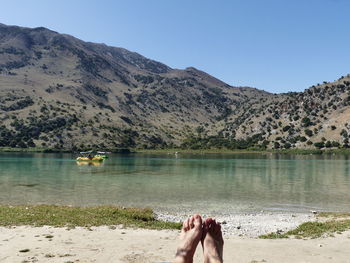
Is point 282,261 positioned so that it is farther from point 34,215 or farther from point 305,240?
point 34,215

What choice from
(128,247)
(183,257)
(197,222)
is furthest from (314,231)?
(183,257)

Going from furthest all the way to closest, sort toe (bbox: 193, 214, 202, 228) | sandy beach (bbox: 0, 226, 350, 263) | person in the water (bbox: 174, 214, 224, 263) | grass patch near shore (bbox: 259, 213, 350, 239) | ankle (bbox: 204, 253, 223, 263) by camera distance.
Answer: grass patch near shore (bbox: 259, 213, 350, 239), sandy beach (bbox: 0, 226, 350, 263), toe (bbox: 193, 214, 202, 228), ankle (bbox: 204, 253, 223, 263), person in the water (bbox: 174, 214, 224, 263)

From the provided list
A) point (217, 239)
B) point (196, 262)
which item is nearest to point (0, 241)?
point (196, 262)

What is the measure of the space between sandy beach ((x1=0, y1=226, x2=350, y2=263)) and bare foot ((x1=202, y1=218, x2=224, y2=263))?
2.97m

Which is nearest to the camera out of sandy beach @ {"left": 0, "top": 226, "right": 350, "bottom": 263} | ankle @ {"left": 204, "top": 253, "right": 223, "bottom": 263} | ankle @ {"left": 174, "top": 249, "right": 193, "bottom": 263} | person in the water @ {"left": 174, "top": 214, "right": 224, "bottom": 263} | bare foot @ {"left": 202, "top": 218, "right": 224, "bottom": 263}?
ankle @ {"left": 174, "top": 249, "right": 193, "bottom": 263}

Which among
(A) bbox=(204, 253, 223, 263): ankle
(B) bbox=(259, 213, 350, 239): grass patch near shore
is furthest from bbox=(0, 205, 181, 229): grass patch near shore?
(A) bbox=(204, 253, 223, 263): ankle

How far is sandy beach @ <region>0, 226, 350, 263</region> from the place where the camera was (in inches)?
500

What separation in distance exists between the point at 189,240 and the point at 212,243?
2.88 ft

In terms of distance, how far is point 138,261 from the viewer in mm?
12352

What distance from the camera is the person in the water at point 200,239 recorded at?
880 centimetres

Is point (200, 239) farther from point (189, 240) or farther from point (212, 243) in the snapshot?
point (189, 240)

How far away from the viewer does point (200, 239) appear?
9805mm

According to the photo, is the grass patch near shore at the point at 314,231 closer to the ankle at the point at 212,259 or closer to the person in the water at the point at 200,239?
the person in the water at the point at 200,239

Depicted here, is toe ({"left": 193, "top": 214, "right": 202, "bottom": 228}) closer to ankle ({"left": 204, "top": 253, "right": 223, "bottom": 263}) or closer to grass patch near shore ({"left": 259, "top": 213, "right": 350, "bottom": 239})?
ankle ({"left": 204, "top": 253, "right": 223, "bottom": 263})
